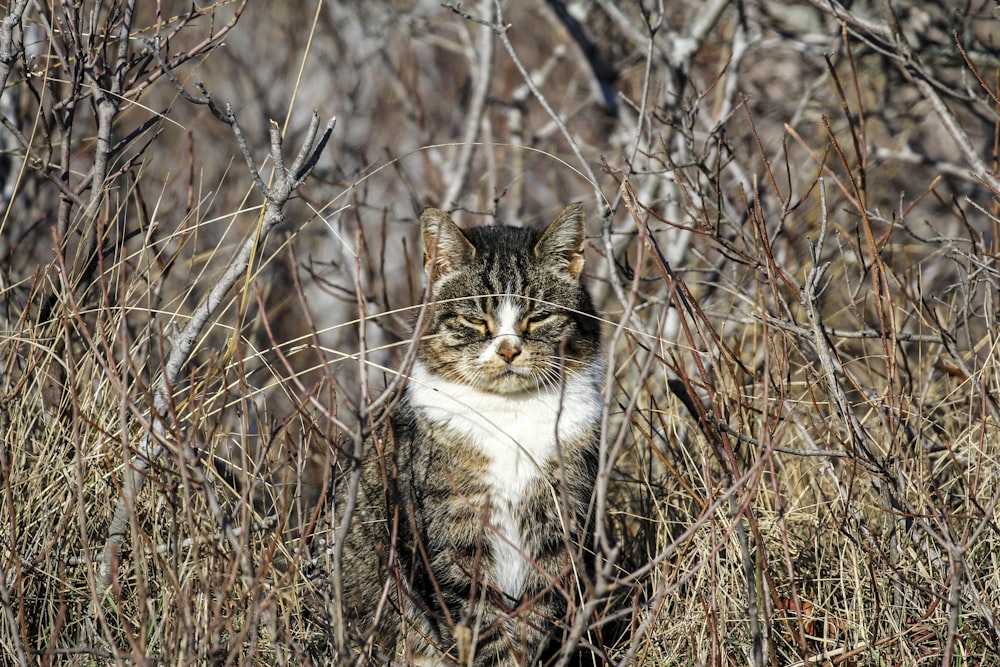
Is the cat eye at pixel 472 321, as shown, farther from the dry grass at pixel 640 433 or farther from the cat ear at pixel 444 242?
the dry grass at pixel 640 433

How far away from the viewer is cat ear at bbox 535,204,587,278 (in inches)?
127

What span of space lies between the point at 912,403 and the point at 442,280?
1742mm

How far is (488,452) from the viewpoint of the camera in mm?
3029

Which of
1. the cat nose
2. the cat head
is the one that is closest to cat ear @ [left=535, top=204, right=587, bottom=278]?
the cat head

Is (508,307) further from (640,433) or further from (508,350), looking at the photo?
(640,433)

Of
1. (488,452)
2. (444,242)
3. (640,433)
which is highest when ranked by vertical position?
(444,242)

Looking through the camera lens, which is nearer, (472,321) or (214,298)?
(214,298)

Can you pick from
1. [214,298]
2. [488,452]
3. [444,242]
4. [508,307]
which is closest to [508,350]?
[508,307]

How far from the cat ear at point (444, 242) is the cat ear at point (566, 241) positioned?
254 millimetres

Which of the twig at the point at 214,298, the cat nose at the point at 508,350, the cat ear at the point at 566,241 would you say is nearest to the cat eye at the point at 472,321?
the cat nose at the point at 508,350

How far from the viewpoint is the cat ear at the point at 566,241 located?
324cm

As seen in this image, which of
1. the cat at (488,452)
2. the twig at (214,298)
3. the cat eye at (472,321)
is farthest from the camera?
the cat eye at (472,321)

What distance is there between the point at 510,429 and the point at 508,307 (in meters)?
0.40

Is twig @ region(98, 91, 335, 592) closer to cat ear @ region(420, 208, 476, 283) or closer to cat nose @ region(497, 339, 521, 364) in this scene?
cat ear @ region(420, 208, 476, 283)
